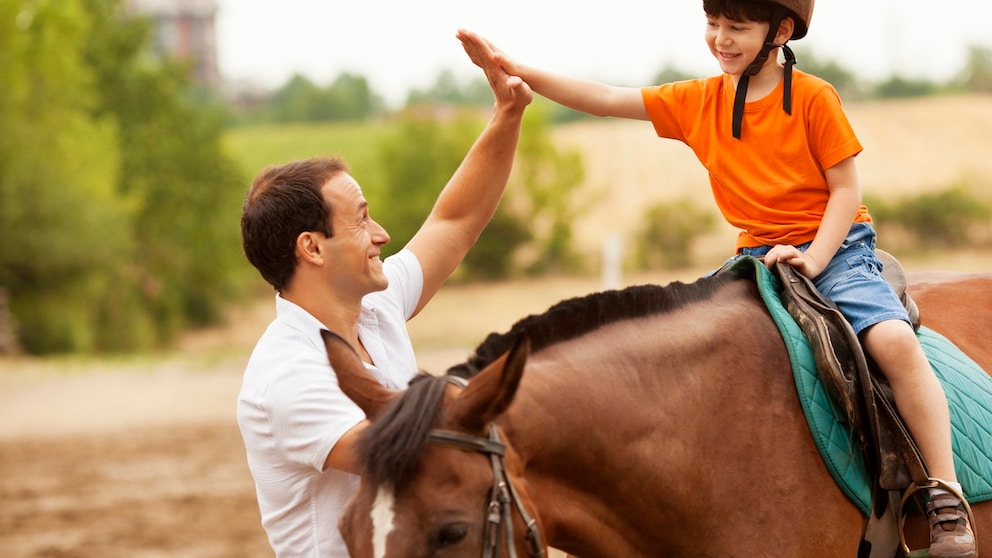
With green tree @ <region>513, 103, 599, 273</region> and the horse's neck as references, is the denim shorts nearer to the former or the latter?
the horse's neck

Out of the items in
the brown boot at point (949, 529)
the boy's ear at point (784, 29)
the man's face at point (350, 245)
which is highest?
the boy's ear at point (784, 29)

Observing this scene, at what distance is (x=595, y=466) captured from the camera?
221cm

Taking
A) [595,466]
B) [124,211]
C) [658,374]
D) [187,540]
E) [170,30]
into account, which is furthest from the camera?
[170,30]

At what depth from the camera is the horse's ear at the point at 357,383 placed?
2.06 m

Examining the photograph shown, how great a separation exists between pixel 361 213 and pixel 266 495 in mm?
725

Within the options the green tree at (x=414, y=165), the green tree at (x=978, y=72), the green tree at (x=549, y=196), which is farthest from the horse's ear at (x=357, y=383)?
the green tree at (x=978, y=72)

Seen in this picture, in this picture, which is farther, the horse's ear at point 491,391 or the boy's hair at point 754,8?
the boy's hair at point 754,8

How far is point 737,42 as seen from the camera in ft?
8.82

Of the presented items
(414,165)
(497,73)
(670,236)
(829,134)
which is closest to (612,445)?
(829,134)

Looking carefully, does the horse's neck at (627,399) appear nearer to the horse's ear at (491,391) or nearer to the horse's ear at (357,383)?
the horse's ear at (491,391)

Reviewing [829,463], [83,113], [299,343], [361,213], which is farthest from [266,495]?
[83,113]

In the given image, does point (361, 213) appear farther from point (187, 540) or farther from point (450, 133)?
point (450, 133)

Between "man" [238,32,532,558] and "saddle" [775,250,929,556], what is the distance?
1.01m

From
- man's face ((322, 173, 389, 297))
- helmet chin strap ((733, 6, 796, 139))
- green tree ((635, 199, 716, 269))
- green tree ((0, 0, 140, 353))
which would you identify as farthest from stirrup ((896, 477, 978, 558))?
green tree ((635, 199, 716, 269))
